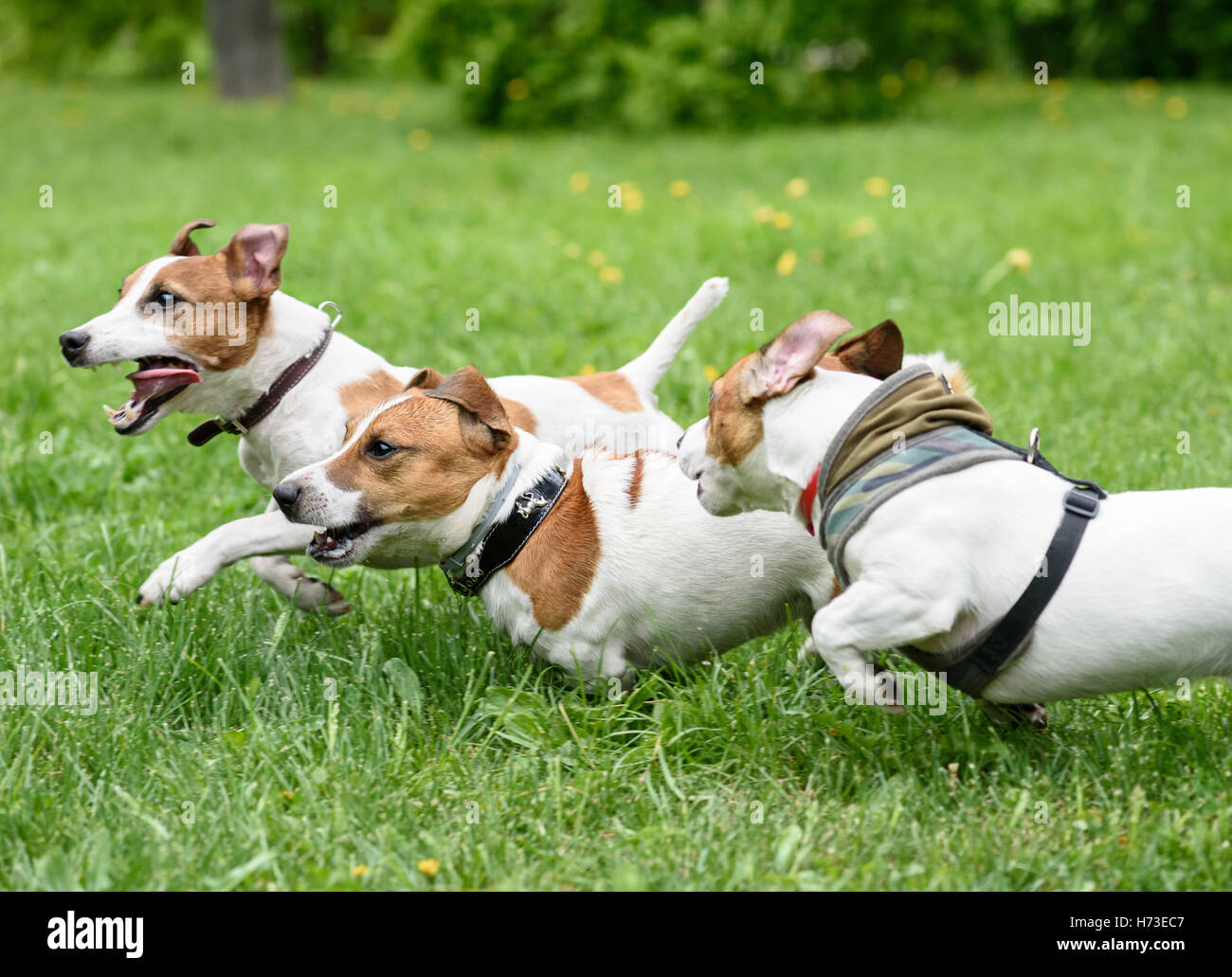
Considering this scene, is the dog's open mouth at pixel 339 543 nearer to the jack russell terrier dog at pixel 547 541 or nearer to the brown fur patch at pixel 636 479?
the jack russell terrier dog at pixel 547 541

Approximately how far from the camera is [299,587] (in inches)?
160

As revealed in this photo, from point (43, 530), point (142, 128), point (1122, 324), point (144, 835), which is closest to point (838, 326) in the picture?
point (144, 835)

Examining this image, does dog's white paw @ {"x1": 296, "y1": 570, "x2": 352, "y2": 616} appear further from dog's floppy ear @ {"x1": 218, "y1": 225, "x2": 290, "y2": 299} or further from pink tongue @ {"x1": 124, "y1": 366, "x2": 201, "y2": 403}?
dog's floppy ear @ {"x1": 218, "y1": 225, "x2": 290, "y2": 299}

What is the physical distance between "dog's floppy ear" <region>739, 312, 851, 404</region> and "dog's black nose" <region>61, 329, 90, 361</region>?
1.90 meters

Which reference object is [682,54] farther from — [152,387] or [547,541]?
[547,541]

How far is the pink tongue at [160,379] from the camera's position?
3.74 metres

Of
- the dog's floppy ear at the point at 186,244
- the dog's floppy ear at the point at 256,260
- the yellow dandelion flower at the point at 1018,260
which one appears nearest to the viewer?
the dog's floppy ear at the point at 256,260

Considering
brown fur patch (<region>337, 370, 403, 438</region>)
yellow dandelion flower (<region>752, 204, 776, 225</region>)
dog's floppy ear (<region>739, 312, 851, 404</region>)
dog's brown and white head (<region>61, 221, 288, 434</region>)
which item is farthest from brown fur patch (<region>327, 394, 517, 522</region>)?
yellow dandelion flower (<region>752, 204, 776, 225</region>)

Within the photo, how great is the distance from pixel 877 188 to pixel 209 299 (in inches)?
255

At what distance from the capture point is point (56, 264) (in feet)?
28.2

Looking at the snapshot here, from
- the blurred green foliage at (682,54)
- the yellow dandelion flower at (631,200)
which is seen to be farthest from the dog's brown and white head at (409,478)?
the blurred green foliage at (682,54)

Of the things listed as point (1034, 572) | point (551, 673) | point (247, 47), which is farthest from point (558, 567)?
point (247, 47)

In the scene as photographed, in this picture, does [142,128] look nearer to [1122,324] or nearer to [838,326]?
[1122,324]

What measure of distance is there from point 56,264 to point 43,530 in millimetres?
4470
